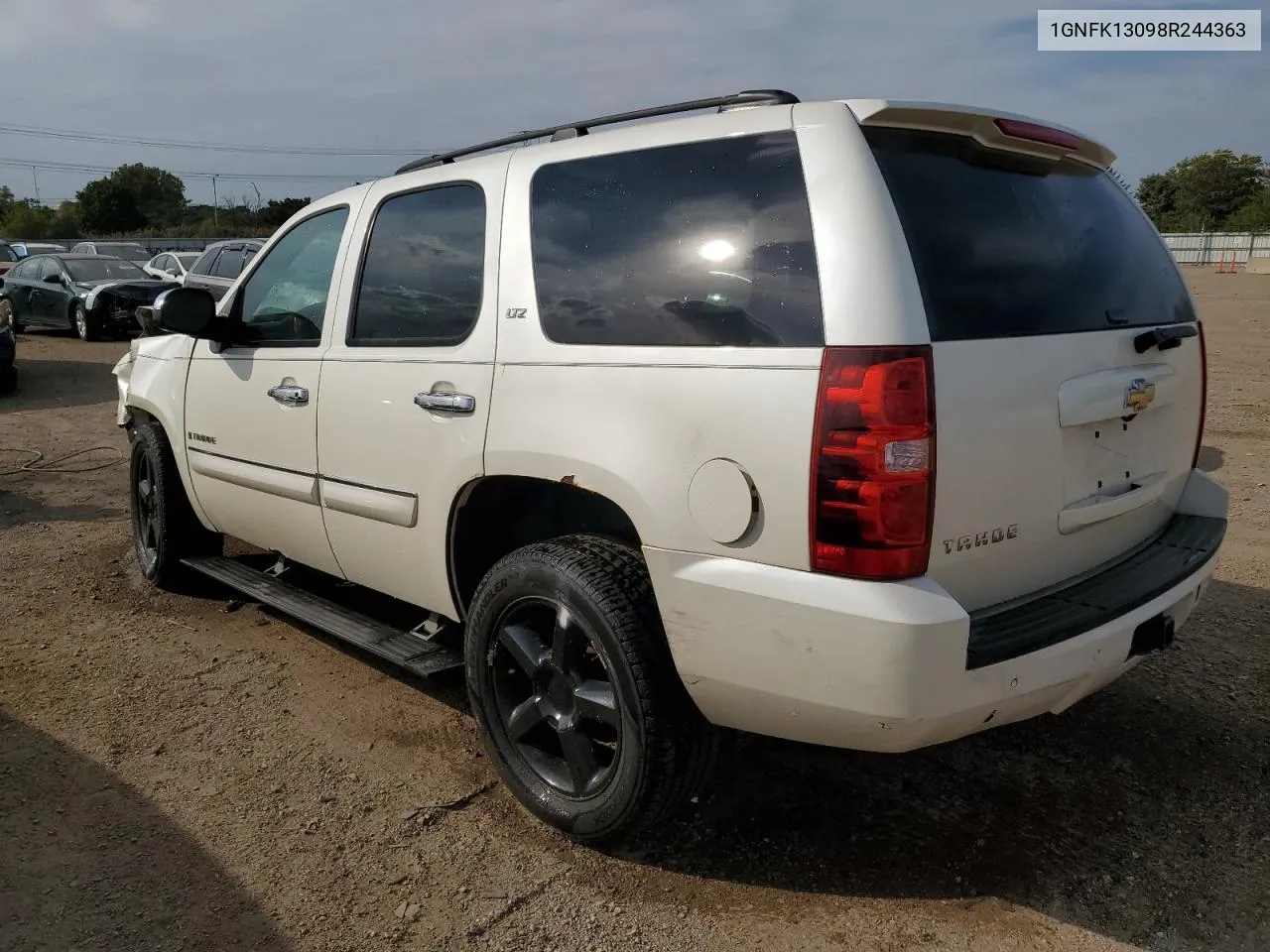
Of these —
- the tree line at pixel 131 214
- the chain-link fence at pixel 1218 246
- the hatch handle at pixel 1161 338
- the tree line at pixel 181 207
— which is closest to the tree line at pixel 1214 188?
the tree line at pixel 181 207

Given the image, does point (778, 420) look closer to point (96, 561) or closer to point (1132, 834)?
point (1132, 834)

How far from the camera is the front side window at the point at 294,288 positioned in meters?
3.96

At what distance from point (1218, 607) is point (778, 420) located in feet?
11.2

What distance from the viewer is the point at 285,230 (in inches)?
170

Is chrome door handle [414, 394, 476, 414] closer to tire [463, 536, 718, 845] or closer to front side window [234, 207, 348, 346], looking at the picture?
tire [463, 536, 718, 845]

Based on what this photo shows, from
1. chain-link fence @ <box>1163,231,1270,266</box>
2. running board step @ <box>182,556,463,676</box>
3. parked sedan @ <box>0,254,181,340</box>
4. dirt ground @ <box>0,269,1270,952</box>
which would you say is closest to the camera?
dirt ground @ <box>0,269,1270,952</box>

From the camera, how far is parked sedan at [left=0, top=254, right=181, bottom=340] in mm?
17250

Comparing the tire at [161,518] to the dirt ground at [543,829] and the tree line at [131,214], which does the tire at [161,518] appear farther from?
the tree line at [131,214]

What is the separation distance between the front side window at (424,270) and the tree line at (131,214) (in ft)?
215

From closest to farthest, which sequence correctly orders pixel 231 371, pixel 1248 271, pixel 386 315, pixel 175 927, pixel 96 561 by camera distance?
pixel 175 927 < pixel 386 315 < pixel 231 371 < pixel 96 561 < pixel 1248 271

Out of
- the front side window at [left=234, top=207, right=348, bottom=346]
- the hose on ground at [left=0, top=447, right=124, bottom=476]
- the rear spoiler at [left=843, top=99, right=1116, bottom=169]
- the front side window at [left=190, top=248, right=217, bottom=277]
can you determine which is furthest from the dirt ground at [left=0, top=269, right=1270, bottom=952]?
the front side window at [left=190, top=248, right=217, bottom=277]

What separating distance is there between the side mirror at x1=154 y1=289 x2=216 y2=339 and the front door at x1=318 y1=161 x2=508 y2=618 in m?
0.83

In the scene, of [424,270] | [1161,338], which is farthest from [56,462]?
[1161,338]

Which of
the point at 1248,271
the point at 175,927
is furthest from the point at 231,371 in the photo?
the point at 1248,271
